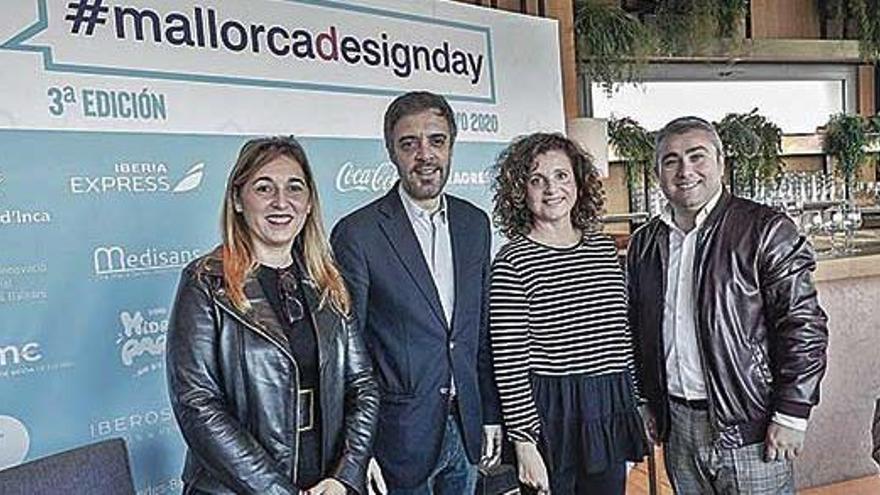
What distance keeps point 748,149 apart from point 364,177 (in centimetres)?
319

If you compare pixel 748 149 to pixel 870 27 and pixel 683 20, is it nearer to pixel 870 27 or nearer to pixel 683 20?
pixel 683 20

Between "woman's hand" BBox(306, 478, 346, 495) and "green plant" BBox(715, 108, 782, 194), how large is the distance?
4.22m

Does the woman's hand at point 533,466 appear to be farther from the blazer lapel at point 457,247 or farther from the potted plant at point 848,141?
the potted plant at point 848,141

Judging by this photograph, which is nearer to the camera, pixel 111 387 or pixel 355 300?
pixel 355 300

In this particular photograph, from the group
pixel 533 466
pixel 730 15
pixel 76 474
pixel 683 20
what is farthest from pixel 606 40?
pixel 76 474

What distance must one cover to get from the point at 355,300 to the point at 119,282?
0.91 meters

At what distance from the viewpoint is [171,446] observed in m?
2.80

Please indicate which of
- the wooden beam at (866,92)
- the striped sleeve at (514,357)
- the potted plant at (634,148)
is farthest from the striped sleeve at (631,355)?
the wooden beam at (866,92)

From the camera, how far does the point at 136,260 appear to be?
2713 millimetres

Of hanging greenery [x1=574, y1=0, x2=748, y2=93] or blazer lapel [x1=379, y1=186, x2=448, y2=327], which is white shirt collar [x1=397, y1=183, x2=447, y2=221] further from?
hanging greenery [x1=574, y1=0, x2=748, y2=93]

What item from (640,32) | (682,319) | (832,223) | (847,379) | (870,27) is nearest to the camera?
(682,319)

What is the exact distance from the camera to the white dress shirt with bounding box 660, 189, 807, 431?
7.50 feet

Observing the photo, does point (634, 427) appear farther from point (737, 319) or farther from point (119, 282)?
point (119, 282)

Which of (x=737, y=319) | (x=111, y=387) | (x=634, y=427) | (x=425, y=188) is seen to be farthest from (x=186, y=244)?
(x=737, y=319)
